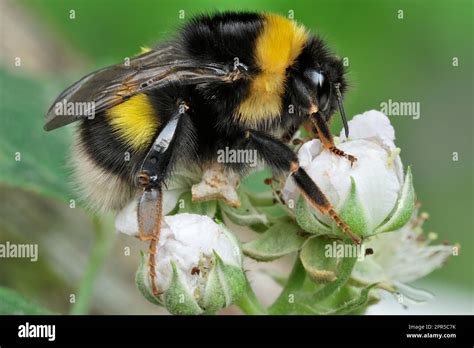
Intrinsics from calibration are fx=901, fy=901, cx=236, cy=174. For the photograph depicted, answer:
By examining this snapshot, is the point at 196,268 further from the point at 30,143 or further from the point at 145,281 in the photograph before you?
the point at 30,143

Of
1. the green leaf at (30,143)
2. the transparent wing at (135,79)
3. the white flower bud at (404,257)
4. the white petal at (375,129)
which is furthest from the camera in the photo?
the green leaf at (30,143)

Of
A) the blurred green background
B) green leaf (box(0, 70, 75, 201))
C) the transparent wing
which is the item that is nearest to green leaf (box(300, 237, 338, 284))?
the transparent wing

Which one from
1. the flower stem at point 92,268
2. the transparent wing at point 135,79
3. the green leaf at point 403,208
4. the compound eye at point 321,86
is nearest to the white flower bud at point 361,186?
the green leaf at point 403,208

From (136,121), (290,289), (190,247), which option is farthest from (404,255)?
(136,121)

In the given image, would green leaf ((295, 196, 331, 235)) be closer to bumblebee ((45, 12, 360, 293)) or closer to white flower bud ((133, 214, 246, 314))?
bumblebee ((45, 12, 360, 293))

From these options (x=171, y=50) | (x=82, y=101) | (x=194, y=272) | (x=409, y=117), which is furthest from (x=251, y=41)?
(x=409, y=117)

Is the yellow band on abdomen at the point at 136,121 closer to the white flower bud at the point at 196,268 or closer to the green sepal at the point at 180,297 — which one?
the white flower bud at the point at 196,268
